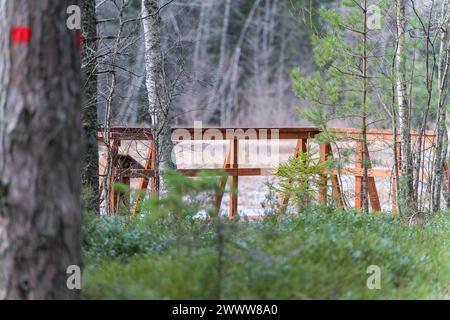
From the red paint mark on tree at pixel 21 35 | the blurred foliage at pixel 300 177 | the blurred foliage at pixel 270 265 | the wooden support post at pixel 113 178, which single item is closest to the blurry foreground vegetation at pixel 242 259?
the blurred foliage at pixel 270 265

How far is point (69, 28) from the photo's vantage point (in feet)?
13.3

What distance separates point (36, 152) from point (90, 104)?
4319 millimetres

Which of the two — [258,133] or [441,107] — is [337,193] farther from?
[441,107]

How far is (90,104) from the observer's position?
807cm

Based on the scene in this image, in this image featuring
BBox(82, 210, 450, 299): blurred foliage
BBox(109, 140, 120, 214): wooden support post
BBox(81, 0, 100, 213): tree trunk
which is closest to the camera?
BBox(82, 210, 450, 299): blurred foliage

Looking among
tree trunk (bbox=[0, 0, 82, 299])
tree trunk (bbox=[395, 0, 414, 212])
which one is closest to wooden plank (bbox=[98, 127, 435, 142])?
tree trunk (bbox=[395, 0, 414, 212])

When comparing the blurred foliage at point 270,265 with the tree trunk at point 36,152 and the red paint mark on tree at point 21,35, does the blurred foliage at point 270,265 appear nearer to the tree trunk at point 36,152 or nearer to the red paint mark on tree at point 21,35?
the tree trunk at point 36,152

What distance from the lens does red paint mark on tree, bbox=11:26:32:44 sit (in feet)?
12.6

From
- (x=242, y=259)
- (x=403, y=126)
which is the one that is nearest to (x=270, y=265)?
(x=242, y=259)

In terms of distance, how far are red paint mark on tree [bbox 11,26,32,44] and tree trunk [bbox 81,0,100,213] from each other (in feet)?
13.4

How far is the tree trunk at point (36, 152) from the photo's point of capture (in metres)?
3.82

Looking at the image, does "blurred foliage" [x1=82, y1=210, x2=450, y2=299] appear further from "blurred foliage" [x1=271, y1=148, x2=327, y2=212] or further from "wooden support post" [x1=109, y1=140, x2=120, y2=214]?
"wooden support post" [x1=109, y1=140, x2=120, y2=214]
